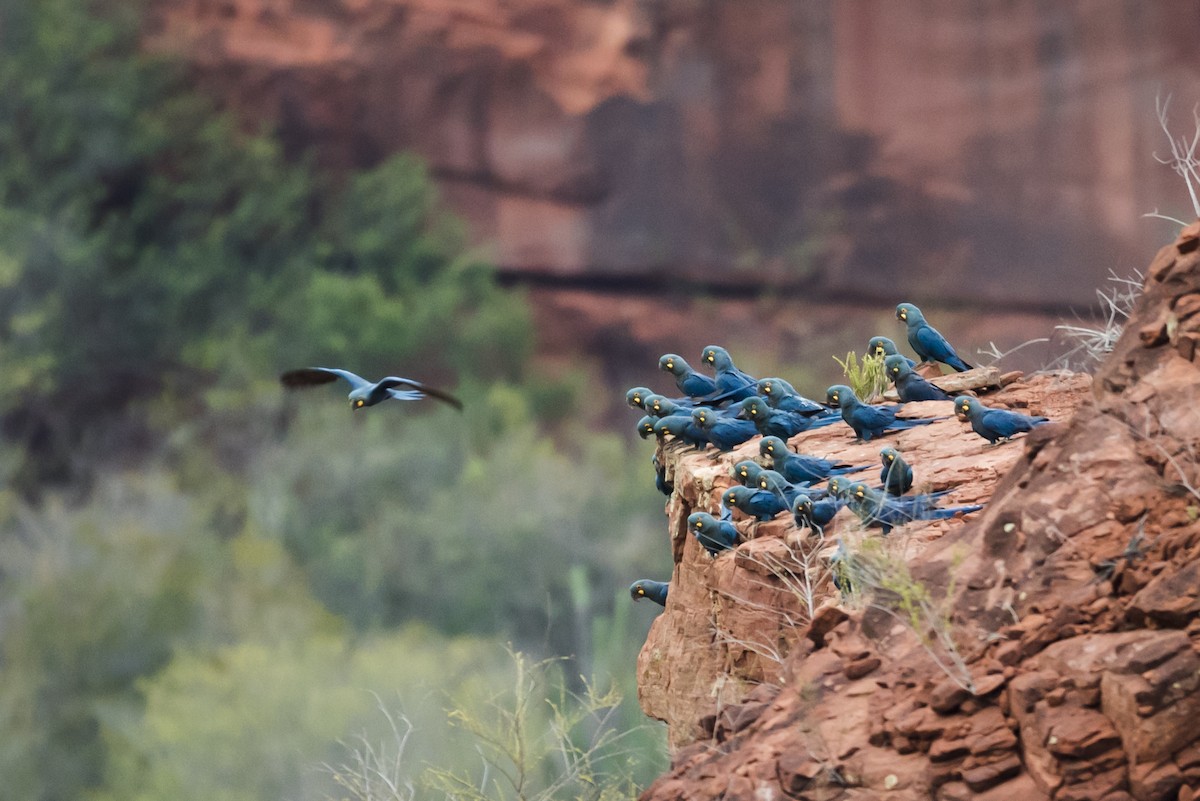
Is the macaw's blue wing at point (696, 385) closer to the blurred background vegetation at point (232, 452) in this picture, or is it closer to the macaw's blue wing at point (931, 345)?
the macaw's blue wing at point (931, 345)

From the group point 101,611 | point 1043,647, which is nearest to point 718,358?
point 1043,647

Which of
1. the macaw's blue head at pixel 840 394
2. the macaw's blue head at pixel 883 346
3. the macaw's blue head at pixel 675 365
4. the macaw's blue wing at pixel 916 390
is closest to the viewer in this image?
the macaw's blue head at pixel 840 394

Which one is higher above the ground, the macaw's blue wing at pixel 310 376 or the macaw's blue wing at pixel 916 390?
the macaw's blue wing at pixel 916 390

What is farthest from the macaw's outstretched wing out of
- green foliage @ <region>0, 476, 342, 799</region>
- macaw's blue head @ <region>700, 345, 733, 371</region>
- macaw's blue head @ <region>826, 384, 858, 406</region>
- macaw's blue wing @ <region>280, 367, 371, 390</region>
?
green foliage @ <region>0, 476, 342, 799</region>

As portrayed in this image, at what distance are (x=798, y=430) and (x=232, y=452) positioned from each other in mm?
16398

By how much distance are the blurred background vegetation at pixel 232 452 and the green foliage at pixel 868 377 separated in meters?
10.2

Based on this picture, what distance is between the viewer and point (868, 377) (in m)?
6.45

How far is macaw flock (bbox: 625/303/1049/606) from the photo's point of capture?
4.87 meters

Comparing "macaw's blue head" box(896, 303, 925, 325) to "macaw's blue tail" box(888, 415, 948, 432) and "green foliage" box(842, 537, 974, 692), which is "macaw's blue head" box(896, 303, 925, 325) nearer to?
"macaw's blue tail" box(888, 415, 948, 432)

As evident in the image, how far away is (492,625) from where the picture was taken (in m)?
19.1

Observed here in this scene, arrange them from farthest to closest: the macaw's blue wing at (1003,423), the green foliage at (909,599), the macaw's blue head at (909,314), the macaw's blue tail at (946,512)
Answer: the macaw's blue head at (909,314)
the macaw's blue wing at (1003,423)
the macaw's blue tail at (946,512)
the green foliage at (909,599)

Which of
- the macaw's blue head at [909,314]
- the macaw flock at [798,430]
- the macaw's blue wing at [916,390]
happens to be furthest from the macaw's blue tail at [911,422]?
the macaw's blue head at [909,314]

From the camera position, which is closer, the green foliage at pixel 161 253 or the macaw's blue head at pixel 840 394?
the macaw's blue head at pixel 840 394

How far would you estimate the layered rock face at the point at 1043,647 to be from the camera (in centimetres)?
356
